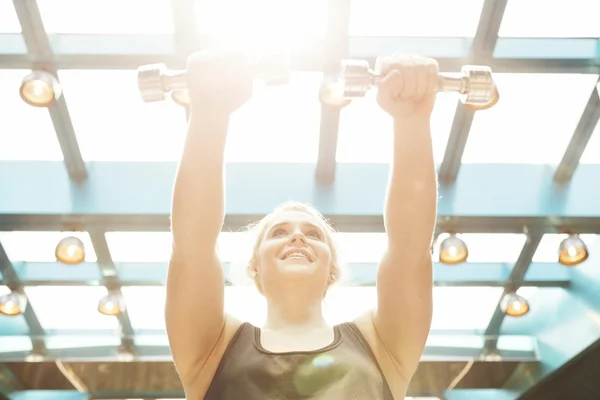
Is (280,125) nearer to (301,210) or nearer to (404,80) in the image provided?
(301,210)

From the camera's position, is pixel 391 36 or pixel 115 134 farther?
pixel 115 134

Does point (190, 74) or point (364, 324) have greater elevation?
point (190, 74)

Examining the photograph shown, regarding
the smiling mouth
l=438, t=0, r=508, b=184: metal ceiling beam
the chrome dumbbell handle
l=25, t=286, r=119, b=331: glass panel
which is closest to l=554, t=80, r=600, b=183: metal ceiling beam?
l=438, t=0, r=508, b=184: metal ceiling beam

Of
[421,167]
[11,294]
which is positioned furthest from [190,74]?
[11,294]

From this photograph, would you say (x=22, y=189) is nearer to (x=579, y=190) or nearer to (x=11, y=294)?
(x=11, y=294)

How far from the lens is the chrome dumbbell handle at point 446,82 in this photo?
4.11 ft

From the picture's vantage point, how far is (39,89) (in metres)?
3.47

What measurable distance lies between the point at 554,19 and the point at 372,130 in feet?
4.19

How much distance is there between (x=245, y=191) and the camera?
4434 millimetres

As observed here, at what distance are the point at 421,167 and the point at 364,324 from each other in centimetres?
36

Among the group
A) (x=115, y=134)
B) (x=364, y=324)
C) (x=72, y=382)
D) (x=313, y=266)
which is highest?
(x=115, y=134)

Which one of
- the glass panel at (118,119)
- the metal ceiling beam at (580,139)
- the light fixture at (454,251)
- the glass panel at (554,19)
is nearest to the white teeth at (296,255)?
the glass panel at (118,119)

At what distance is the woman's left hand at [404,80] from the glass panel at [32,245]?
157 inches

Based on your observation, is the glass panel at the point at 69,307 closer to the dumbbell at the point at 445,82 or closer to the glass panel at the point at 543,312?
the glass panel at the point at 543,312
